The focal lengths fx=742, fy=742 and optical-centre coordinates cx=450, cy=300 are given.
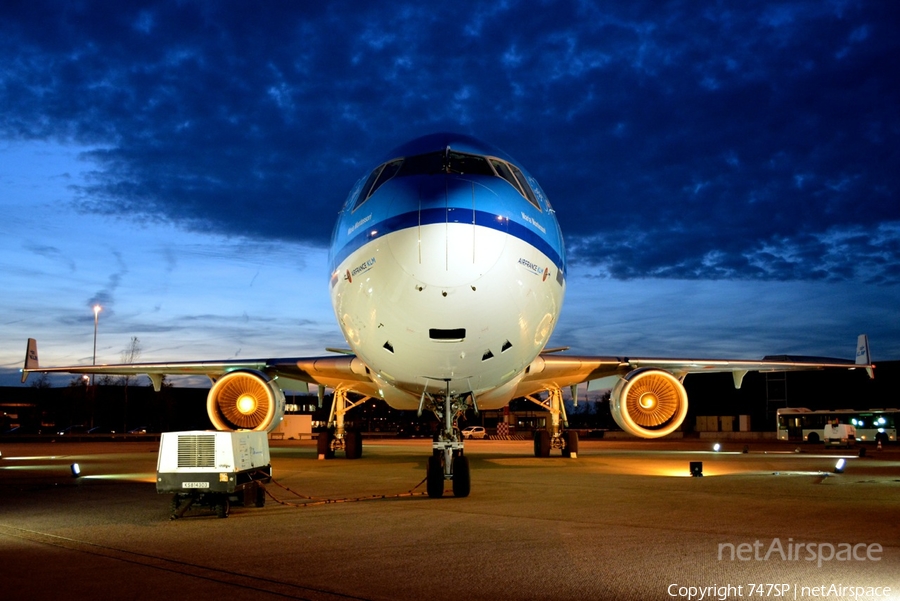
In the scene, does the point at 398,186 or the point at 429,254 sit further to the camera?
the point at 398,186

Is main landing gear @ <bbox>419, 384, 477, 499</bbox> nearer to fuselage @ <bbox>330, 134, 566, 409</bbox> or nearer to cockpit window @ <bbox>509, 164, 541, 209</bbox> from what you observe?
fuselage @ <bbox>330, 134, 566, 409</bbox>

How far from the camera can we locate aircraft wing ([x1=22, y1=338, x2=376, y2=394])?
17938 millimetres

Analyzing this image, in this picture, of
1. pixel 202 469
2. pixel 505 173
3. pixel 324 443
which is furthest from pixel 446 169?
pixel 324 443

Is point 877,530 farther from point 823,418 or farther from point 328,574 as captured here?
point 823,418

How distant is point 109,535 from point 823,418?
45240 mm

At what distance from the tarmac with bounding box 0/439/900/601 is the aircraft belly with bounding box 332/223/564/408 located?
1.91m

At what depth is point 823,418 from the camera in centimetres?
4450

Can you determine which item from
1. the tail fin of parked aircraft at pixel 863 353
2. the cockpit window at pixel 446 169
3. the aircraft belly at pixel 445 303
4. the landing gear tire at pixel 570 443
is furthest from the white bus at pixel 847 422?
the cockpit window at pixel 446 169

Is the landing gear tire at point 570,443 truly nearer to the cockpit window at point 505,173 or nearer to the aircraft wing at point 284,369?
the aircraft wing at point 284,369

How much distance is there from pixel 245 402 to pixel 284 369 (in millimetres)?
3083

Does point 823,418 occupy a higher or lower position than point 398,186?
lower

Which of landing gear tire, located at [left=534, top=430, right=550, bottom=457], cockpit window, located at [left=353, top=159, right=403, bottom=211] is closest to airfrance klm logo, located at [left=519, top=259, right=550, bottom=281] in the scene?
cockpit window, located at [left=353, top=159, right=403, bottom=211]

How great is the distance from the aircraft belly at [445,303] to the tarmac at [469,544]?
1907mm

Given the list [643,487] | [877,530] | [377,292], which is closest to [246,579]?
[377,292]
